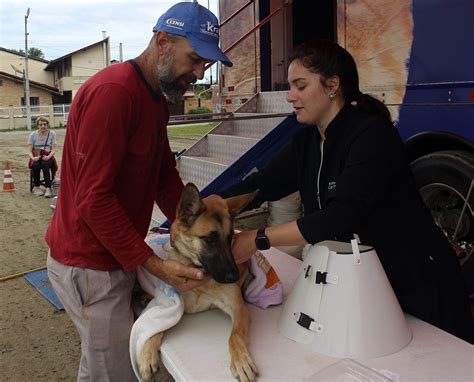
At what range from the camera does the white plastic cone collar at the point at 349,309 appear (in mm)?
1656

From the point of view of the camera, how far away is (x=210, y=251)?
2.01 meters

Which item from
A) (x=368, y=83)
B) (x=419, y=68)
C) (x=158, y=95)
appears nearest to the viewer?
(x=158, y=95)

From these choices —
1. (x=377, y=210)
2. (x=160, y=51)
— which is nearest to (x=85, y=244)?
(x=160, y=51)

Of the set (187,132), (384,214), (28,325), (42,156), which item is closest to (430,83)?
(384,214)

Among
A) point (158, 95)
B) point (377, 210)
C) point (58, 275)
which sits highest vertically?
point (158, 95)

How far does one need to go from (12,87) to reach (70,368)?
1779 inches

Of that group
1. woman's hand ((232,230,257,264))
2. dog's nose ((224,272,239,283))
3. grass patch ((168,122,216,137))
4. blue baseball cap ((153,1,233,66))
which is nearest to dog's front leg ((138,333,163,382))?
dog's nose ((224,272,239,283))

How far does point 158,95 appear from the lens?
2064mm

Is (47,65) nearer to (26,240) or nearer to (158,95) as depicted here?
(26,240)

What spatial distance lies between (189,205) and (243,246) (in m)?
0.28

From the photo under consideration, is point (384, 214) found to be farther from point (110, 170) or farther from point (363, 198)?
point (110, 170)

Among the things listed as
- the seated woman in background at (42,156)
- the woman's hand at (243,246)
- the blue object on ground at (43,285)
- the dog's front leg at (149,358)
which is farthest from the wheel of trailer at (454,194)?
the seated woman in background at (42,156)

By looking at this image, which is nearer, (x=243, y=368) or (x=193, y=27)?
(x=243, y=368)

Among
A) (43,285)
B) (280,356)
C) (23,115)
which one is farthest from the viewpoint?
(23,115)
